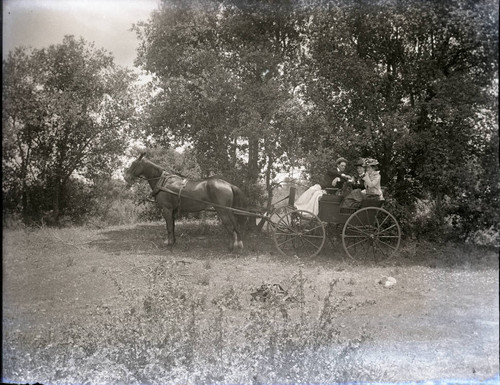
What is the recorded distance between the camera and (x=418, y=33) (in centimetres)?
742

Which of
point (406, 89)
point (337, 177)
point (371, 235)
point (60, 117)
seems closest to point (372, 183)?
point (337, 177)

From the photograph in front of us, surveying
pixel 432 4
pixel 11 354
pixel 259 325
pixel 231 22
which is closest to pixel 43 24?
pixel 231 22

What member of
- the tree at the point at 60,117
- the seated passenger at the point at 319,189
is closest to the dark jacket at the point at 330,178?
the seated passenger at the point at 319,189

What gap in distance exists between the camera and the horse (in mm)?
8420

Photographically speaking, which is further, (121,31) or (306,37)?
(306,37)

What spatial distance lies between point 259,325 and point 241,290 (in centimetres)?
154

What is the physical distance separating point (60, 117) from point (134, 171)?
7.17 feet

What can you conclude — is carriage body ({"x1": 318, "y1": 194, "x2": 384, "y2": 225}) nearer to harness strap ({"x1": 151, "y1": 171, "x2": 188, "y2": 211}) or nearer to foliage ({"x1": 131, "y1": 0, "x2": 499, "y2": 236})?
foliage ({"x1": 131, "y1": 0, "x2": 499, "y2": 236})

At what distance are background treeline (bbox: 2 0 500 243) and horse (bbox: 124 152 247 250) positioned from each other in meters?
0.28

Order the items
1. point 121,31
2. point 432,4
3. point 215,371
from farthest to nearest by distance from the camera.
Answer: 1. point 432,4
2. point 121,31
3. point 215,371

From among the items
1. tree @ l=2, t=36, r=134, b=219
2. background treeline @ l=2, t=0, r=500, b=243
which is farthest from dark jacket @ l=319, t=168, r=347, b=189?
tree @ l=2, t=36, r=134, b=219

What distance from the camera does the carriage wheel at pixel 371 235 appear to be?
7898 mm

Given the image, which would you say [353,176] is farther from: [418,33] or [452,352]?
[452,352]

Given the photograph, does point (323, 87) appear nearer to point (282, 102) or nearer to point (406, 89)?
point (282, 102)
